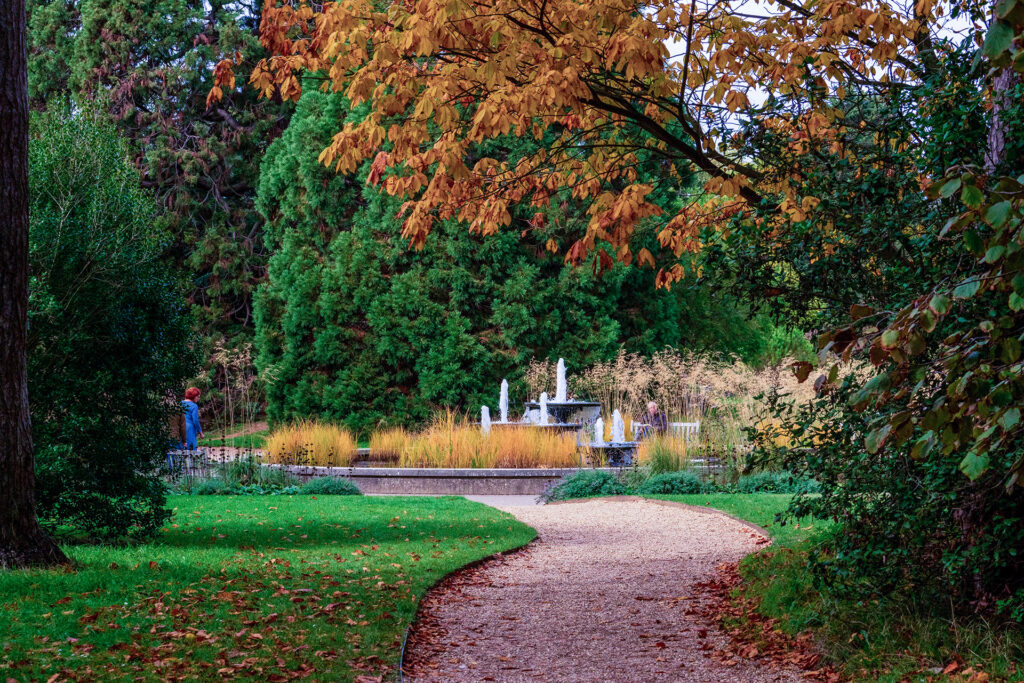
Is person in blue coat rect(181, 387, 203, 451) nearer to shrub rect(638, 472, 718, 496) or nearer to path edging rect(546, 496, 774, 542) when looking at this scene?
path edging rect(546, 496, 774, 542)

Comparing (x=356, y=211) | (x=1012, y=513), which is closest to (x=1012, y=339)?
(x=1012, y=513)

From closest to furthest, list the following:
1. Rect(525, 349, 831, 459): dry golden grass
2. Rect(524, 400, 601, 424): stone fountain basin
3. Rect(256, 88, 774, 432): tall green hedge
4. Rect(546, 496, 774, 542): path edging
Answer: Rect(546, 496, 774, 542): path edging, Rect(525, 349, 831, 459): dry golden grass, Rect(524, 400, 601, 424): stone fountain basin, Rect(256, 88, 774, 432): tall green hedge

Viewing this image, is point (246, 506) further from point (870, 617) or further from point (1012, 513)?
point (1012, 513)

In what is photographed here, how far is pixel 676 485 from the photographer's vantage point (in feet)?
43.0

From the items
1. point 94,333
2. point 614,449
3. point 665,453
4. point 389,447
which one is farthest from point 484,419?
point 94,333

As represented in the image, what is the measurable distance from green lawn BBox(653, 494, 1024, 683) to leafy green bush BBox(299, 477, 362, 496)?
313 inches

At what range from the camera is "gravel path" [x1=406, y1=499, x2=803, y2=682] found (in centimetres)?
544

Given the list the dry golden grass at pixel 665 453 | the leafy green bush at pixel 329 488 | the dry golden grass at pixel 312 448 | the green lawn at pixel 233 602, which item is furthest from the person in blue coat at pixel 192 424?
the dry golden grass at pixel 665 453

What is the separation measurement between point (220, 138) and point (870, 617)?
24265 millimetres

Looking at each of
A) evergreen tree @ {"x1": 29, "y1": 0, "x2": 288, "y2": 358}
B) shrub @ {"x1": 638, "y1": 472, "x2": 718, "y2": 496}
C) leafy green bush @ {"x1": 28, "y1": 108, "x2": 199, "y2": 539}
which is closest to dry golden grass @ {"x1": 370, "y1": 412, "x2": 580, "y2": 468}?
shrub @ {"x1": 638, "y1": 472, "x2": 718, "y2": 496}

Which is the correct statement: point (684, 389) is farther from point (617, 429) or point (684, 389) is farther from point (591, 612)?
point (591, 612)

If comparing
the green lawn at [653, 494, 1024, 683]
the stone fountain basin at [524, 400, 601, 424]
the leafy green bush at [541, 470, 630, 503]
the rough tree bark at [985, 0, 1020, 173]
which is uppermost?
the rough tree bark at [985, 0, 1020, 173]

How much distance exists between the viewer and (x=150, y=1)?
25250 millimetres

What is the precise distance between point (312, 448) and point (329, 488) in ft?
6.99
